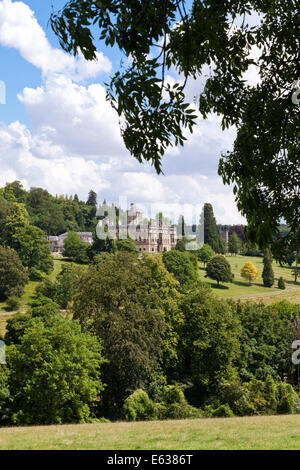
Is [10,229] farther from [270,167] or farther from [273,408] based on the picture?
[270,167]

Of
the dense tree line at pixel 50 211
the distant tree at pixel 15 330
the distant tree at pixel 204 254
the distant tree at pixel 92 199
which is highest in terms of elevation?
the distant tree at pixel 92 199

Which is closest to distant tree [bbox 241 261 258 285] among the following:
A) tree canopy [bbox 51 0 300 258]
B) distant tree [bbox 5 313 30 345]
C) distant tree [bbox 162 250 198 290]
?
distant tree [bbox 162 250 198 290]

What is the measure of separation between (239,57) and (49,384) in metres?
14.3

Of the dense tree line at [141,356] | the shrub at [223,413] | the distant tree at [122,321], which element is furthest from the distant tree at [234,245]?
the shrub at [223,413]

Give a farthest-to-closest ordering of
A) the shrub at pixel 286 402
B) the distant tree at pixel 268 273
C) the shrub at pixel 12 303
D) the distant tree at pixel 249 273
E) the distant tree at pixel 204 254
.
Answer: the distant tree at pixel 204 254, the distant tree at pixel 249 273, the distant tree at pixel 268 273, the shrub at pixel 12 303, the shrub at pixel 286 402

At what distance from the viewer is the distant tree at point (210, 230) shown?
260 feet

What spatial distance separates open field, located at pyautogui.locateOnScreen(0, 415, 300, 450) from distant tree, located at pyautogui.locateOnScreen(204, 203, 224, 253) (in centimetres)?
6793

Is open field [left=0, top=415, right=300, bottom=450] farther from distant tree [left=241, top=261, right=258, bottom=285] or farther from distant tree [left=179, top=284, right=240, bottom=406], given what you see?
distant tree [left=241, top=261, right=258, bottom=285]

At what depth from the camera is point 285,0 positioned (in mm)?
5609

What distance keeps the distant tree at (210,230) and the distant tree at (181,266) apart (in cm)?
2049

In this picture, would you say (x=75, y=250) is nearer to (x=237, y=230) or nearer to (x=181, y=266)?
(x=181, y=266)

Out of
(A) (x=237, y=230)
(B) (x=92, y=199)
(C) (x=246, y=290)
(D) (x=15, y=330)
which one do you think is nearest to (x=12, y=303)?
(D) (x=15, y=330)

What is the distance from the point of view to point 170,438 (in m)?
9.72

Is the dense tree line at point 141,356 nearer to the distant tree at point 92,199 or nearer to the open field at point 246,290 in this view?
the open field at point 246,290
